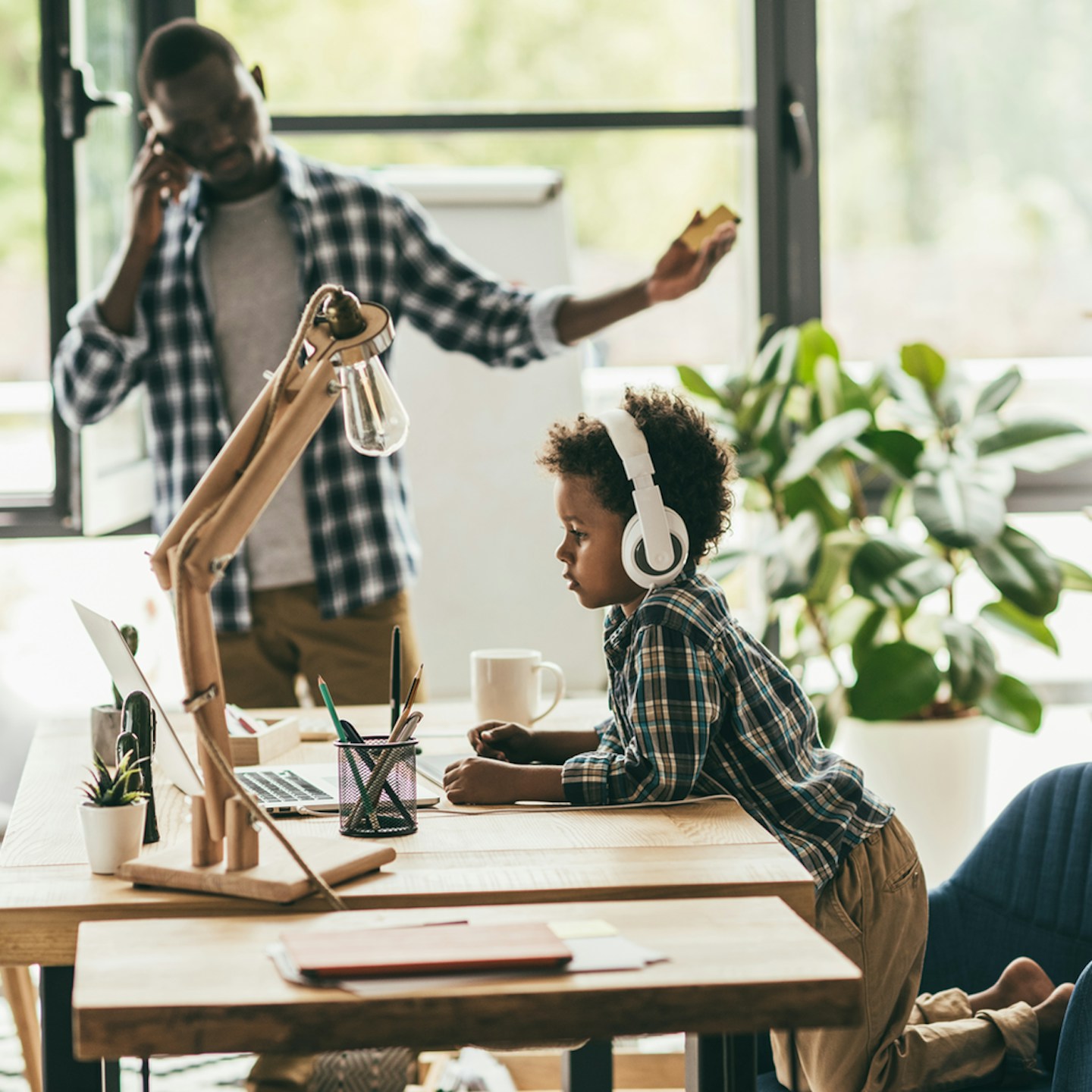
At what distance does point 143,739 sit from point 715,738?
57 cm

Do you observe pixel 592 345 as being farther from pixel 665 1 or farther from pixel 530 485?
pixel 665 1

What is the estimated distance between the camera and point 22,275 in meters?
3.37

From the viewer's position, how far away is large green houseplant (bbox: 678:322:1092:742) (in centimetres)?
287

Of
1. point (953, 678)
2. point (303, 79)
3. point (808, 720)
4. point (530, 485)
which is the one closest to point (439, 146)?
point (303, 79)

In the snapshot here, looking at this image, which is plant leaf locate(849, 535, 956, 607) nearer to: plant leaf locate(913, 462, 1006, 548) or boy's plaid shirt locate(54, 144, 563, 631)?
plant leaf locate(913, 462, 1006, 548)

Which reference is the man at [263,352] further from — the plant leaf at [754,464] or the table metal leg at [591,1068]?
the table metal leg at [591,1068]

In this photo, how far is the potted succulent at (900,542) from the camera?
113 inches

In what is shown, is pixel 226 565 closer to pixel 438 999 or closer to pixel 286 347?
pixel 438 999

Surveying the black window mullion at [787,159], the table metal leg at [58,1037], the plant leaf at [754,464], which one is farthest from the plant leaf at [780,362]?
the table metal leg at [58,1037]

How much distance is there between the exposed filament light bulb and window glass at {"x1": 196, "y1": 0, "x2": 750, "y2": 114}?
2.37 meters

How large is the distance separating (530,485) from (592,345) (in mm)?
490

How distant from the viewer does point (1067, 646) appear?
3.79 meters

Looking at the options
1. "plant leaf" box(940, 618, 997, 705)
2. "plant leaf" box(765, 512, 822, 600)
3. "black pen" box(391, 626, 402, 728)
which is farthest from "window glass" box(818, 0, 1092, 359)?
"black pen" box(391, 626, 402, 728)

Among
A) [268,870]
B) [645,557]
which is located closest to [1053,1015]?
[645,557]
